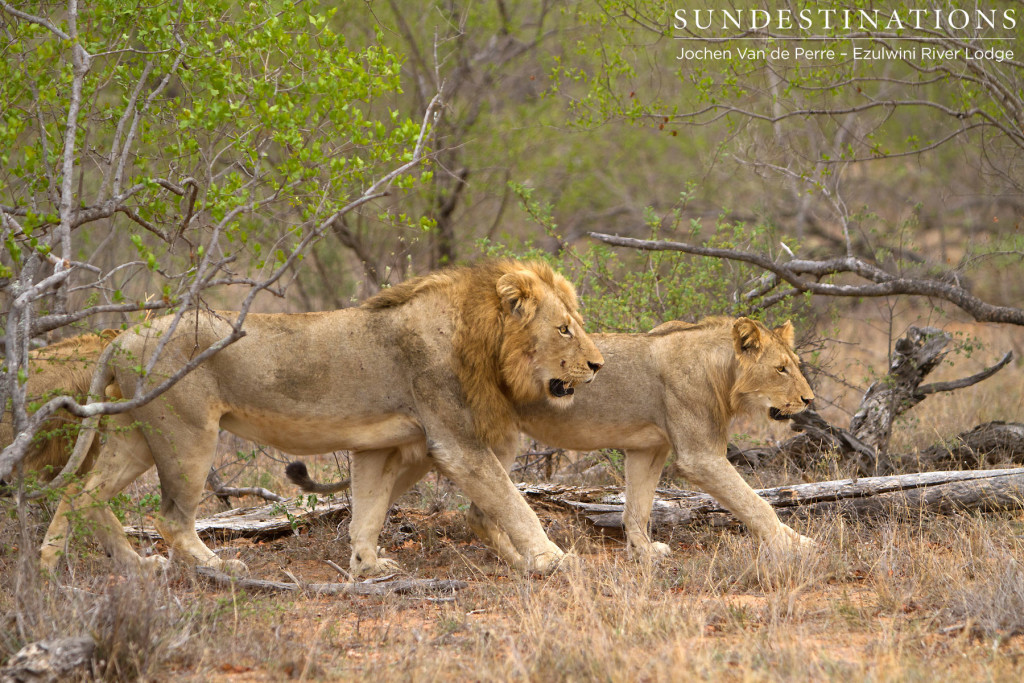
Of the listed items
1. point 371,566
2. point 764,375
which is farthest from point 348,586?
point 764,375

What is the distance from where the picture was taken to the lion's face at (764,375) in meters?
6.02

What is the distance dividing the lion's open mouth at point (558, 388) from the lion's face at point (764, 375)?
1.07 meters

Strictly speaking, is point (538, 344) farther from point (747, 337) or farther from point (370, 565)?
point (370, 565)

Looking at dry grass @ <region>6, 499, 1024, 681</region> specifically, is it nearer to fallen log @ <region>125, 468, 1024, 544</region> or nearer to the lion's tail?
fallen log @ <region>125, 468, 1024, 544</region>

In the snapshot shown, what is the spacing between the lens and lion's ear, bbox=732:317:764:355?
601cm

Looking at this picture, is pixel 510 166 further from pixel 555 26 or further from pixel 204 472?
pixel 204 472

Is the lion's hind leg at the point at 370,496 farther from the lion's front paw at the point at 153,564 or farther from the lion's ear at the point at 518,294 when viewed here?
the lion's ear at the point at 518,294

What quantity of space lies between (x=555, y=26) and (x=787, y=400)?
9.03 meters

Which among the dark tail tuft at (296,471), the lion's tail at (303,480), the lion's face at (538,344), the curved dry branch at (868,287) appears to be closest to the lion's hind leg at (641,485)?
the lion's face at (538,344)

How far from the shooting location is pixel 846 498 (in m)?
6.39

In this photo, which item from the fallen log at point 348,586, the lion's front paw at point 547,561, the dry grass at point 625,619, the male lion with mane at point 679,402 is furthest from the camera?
the male lion with mane at point 679,402

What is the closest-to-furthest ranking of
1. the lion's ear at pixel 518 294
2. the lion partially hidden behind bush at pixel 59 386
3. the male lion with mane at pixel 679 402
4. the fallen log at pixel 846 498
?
the lion's ear at pixel 518 294 → the lion partially hidden behind bush at pixel 59 386 → the male lion with mane at pixel 679 402 → the fallen log at pixel 846 498

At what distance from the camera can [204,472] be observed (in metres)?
5.36

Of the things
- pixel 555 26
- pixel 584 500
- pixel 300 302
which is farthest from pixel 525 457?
pixel 555 26
